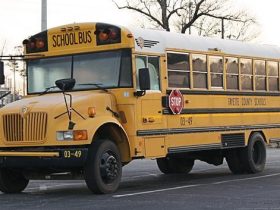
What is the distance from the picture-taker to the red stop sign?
11.5m

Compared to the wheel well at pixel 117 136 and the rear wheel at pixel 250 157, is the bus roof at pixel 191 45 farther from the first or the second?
the rear wheel at pixel 250 157

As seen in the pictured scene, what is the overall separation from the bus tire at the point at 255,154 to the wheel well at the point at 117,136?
407cm

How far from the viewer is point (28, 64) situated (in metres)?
11.8

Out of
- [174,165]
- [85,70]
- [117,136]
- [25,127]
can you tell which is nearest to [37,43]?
[85,70]

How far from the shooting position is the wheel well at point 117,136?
1025cm

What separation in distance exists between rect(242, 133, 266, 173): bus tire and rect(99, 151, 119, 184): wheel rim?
14.6 ft

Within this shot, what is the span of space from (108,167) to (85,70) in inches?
76.0

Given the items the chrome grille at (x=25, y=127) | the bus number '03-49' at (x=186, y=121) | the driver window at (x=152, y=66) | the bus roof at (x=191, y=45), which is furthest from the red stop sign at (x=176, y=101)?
the chrome grille at (x=25, y=127)

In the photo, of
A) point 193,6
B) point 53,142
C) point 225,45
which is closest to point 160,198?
point 53,142

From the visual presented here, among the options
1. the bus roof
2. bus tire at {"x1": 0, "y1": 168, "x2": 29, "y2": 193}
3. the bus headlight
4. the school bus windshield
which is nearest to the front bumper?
the bus headlight

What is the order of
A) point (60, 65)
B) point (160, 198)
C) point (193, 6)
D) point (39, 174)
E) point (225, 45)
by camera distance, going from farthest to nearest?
1. point (193, 6)
2. point (225, 45)
3. point (60, 65)
4. point (39, 174)
5. point (160, 198)

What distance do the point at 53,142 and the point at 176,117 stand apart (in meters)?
2.81

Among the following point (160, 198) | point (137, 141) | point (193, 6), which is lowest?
point (160, 198)

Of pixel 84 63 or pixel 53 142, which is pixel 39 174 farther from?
pixel 84 63
